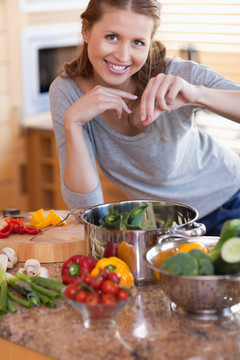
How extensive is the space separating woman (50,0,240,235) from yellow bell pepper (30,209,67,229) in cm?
10

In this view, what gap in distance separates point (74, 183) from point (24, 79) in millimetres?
2202

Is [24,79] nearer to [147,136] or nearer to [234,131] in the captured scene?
[234,131]

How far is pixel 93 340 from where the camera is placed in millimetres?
1209

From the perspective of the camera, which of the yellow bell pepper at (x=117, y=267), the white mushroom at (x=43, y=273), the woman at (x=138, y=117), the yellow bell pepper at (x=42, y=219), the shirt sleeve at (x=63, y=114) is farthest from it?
the shirt sleeve at (x=63, y=114)

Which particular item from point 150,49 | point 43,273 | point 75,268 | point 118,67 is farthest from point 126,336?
point 150,49

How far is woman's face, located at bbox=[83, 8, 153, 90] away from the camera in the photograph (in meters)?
1.73

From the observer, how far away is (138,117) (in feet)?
6.66

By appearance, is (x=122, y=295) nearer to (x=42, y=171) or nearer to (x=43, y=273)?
(x=43, y=273)

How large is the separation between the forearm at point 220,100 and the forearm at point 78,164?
39 cm

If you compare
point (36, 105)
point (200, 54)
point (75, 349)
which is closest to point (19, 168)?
point (36, 105)

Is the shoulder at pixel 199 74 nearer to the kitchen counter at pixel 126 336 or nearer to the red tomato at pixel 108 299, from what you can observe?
the kitchen counter at pixel 126 336

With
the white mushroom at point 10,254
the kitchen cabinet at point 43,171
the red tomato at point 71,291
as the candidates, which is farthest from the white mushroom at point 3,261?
the kitchen cabinet at point 43,171

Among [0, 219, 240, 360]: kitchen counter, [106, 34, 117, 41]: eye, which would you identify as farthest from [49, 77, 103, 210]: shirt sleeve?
[0, 219, 240, 360]: kitchen counter

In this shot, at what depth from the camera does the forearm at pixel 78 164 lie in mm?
1855
